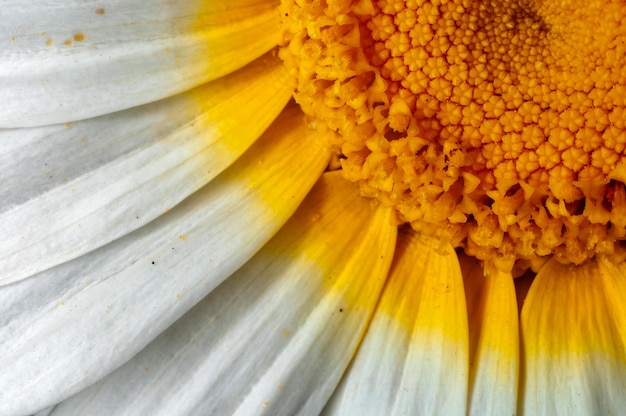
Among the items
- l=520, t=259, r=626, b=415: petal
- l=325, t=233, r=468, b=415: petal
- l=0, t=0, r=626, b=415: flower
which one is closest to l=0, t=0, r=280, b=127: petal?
l=0, t=0, r=626, b=415: flower

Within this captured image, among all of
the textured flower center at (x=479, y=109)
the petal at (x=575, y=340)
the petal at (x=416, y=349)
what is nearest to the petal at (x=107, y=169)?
the textured flower center at (x=479, y=109)

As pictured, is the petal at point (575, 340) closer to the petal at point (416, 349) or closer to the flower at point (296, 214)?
the flower at point (296, 214)

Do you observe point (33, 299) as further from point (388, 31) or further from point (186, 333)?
point (388, 31)

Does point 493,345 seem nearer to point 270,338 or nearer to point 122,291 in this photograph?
point 270,338

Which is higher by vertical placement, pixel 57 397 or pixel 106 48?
pixel 106 48

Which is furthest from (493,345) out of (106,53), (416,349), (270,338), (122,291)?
(106,53)

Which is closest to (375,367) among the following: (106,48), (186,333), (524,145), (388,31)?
(186,333)
